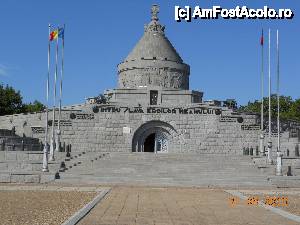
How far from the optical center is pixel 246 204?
17.6 m

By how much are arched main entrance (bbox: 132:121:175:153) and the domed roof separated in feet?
39.7

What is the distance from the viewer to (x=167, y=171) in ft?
106

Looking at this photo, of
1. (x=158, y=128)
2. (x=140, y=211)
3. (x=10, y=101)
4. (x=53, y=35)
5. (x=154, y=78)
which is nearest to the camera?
(x=140, y=211)

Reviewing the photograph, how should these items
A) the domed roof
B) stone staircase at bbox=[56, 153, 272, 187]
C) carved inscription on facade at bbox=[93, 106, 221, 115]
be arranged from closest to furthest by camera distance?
stone staircase at bbox=[56, 153, 272, 187] < carved inscription on facade at bbox=[93, 106, 221, 115] < the domed roof

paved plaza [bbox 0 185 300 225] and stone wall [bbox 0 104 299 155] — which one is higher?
stone wall [bbox 0 104 299 155]

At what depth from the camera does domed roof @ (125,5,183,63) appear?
57125mm

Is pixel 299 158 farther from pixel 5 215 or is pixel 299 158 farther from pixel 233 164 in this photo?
pixel 5 215

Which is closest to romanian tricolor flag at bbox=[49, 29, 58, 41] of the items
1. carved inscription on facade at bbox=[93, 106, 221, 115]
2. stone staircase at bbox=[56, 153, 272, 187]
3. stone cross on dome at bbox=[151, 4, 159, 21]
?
stone staircase at bbox=[56, 153, 272, 187]

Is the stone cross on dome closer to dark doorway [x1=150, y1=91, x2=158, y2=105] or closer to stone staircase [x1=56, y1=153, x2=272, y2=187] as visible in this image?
dark doorway [x1=150, y1=91, x2=158, y2=105]

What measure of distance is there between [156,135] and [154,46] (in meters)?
14.7

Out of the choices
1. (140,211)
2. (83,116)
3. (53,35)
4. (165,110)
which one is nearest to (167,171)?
(53,35)

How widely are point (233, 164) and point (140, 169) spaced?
6.49 m

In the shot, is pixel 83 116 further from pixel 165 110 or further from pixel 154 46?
pixel 154 46

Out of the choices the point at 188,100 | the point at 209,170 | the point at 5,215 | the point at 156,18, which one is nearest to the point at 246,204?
the point at 5,215
